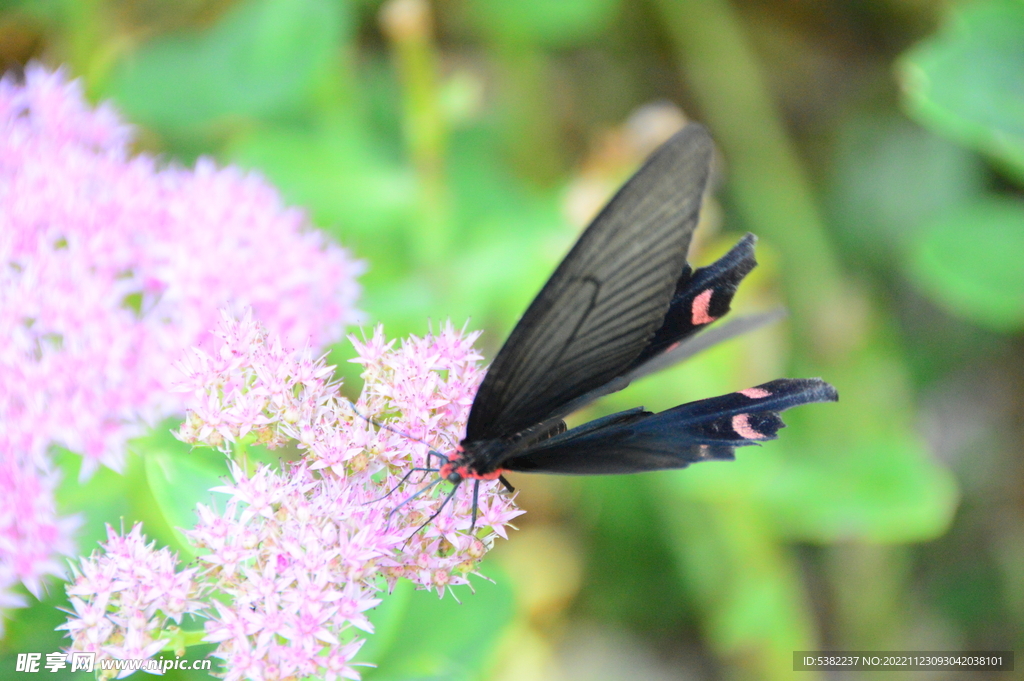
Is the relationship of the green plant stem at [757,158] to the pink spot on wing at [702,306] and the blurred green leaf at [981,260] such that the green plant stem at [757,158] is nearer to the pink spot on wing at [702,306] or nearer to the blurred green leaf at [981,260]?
the blurred green leaf at [981,260]

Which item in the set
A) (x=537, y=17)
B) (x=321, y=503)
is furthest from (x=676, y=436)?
(x=537, y=17)

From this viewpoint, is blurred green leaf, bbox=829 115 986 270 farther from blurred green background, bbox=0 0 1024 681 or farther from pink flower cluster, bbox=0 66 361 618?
pink flower cluster, bbox=0 66 361 618

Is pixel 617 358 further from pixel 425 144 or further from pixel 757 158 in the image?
pixel 757 158

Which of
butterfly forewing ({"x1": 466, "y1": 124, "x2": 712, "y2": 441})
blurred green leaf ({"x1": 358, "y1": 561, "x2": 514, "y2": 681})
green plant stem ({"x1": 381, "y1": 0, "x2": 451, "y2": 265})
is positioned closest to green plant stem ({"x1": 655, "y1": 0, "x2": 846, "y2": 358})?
green plant stem ({"x1": 381, "y1": 0, "x2": 451, "y2": 265})

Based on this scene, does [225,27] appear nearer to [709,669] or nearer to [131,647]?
[131,647]

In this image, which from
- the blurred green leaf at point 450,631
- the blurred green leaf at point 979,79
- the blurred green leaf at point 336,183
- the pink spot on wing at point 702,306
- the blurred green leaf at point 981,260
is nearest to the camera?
the pink spot on wing at point 702,306

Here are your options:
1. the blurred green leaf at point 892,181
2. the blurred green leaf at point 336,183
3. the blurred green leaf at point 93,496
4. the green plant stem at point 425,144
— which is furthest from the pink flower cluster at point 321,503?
the blurred green leaf at point 892,181
